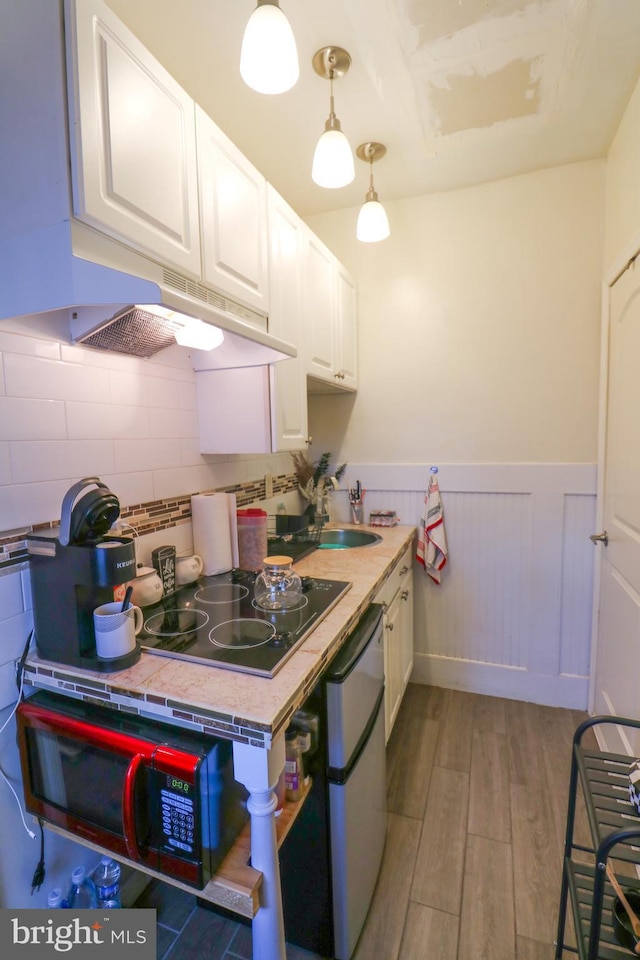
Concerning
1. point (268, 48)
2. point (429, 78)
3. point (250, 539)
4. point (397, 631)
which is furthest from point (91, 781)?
point (429, 78)

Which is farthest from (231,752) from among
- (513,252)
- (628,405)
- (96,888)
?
(513,252)

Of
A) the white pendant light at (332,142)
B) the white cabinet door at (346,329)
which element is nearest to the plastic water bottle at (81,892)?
the white cabinet door at (346,329)

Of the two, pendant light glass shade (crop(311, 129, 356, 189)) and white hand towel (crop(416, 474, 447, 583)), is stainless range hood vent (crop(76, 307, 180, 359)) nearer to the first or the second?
pendant light glass shade (crop(311, 129, 356, 189))

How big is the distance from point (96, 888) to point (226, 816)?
24.0 inches

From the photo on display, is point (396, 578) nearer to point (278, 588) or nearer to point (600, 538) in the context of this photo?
point (278, 588)

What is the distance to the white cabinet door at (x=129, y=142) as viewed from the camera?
83 centimetres

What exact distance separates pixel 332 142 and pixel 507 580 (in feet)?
6.81

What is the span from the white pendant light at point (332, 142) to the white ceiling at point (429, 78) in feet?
0.08

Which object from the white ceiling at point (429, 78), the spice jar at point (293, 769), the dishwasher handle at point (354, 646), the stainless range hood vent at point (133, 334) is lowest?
the spice jar at point (293, 769)

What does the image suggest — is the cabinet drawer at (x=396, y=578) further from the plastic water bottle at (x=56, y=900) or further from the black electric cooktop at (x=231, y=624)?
the plastic water bottle at (x=56, y=900)

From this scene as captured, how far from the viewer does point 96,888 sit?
1116 millimetres

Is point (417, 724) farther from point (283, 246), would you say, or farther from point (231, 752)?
point (283, 246)

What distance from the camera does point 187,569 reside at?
4.67ft

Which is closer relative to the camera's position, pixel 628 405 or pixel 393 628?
pixel 628 405
